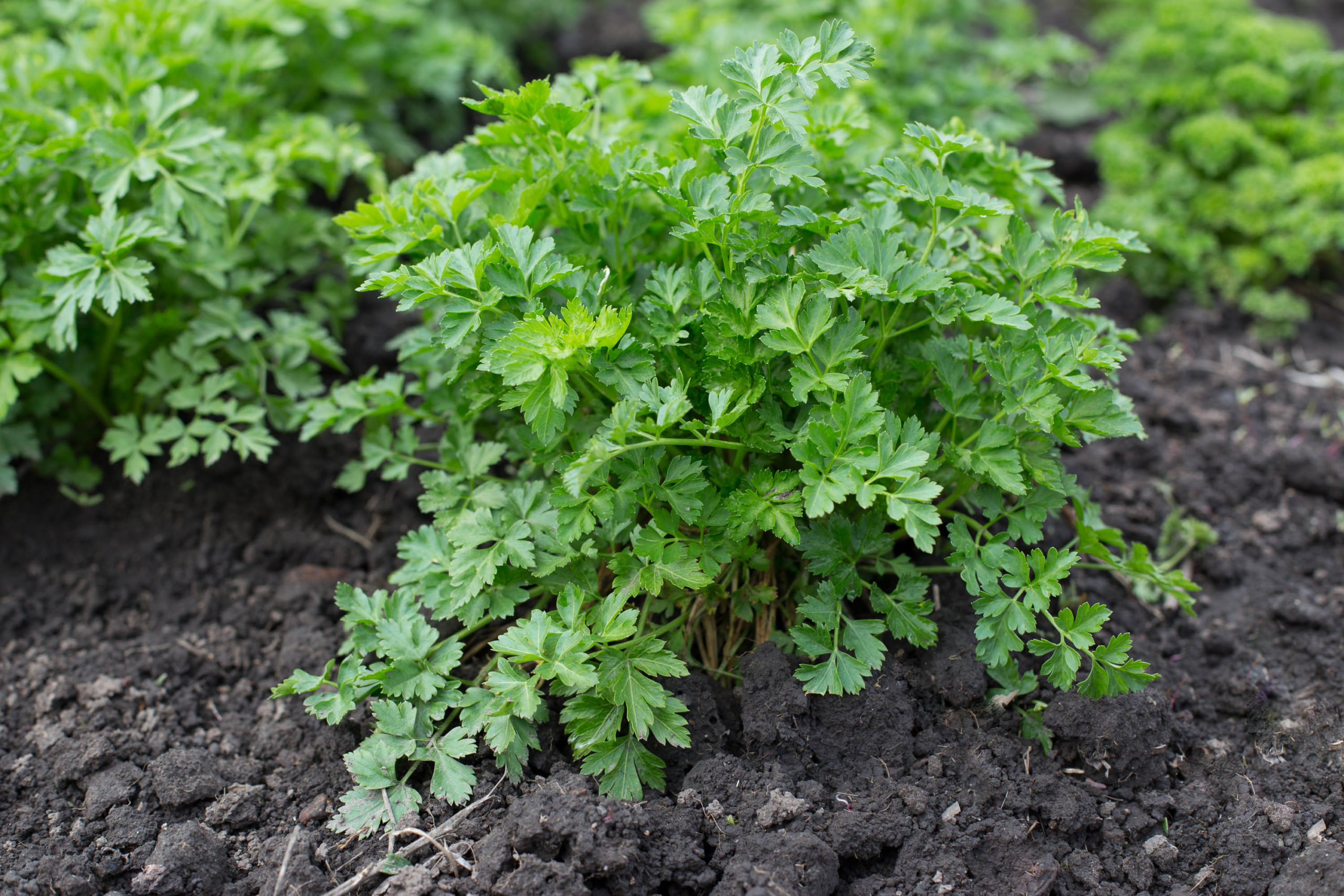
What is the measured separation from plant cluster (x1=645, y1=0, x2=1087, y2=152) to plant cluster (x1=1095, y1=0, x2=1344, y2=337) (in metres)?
0.43

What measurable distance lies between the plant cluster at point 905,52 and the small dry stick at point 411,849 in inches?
97.1

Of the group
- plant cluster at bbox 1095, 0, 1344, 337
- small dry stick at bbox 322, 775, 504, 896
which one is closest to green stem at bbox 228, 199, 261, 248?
small dry stick at bbox 322, 775, 504, 896

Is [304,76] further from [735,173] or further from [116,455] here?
[735,173]

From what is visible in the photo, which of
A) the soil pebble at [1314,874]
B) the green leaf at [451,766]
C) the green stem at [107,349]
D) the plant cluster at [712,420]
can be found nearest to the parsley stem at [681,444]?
the plant cluster at [712,420]

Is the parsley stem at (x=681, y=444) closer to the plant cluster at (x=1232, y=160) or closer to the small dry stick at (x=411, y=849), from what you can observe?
the small dry stick at (x=411, y=849)

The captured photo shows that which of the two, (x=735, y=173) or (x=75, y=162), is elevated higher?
(x=735, y=173)

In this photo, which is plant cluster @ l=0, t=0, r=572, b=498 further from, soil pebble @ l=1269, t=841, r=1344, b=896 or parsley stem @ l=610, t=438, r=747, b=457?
soil pebble @ l=1269, t=841, r=1344, b=896

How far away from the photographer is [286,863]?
2131 mm

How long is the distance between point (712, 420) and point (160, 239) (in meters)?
1.71

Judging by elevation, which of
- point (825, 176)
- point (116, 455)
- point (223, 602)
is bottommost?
point (223, 602)

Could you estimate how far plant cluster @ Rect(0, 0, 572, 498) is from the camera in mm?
2742

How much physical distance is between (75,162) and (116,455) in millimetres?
846

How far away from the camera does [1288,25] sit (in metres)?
4.60

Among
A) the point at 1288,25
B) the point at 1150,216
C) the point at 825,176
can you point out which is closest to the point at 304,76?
the point at 825,176
